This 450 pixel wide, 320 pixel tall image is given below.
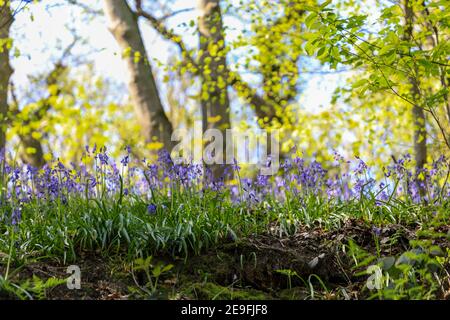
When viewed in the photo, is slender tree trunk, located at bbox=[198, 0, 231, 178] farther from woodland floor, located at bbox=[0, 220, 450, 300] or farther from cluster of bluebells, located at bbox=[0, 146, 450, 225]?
woodland floor, located at bbox=[0, 220, 450, 300]

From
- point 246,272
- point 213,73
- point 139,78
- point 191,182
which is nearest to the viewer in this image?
point 246,272

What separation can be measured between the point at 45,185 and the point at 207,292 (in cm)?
215

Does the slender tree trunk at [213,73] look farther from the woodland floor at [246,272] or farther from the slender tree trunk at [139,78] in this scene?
the woodland floor at [246,272]

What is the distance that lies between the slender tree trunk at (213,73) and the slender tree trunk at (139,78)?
76cm

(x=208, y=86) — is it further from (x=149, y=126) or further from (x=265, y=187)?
(x=265, y=187)

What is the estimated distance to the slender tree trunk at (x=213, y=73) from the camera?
8.26 metres

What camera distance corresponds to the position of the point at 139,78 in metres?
8.17

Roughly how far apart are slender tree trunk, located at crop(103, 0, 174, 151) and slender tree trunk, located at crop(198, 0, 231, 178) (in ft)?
2.48

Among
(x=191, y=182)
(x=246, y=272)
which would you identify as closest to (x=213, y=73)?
(x=191, y=182)

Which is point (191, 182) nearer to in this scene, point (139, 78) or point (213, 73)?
point (139, 78)

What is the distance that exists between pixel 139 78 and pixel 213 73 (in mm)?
1273

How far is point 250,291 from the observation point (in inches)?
135


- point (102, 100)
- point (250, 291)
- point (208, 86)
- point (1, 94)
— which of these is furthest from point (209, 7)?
point (102, 100)

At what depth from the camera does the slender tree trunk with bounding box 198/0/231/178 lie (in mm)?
8258
